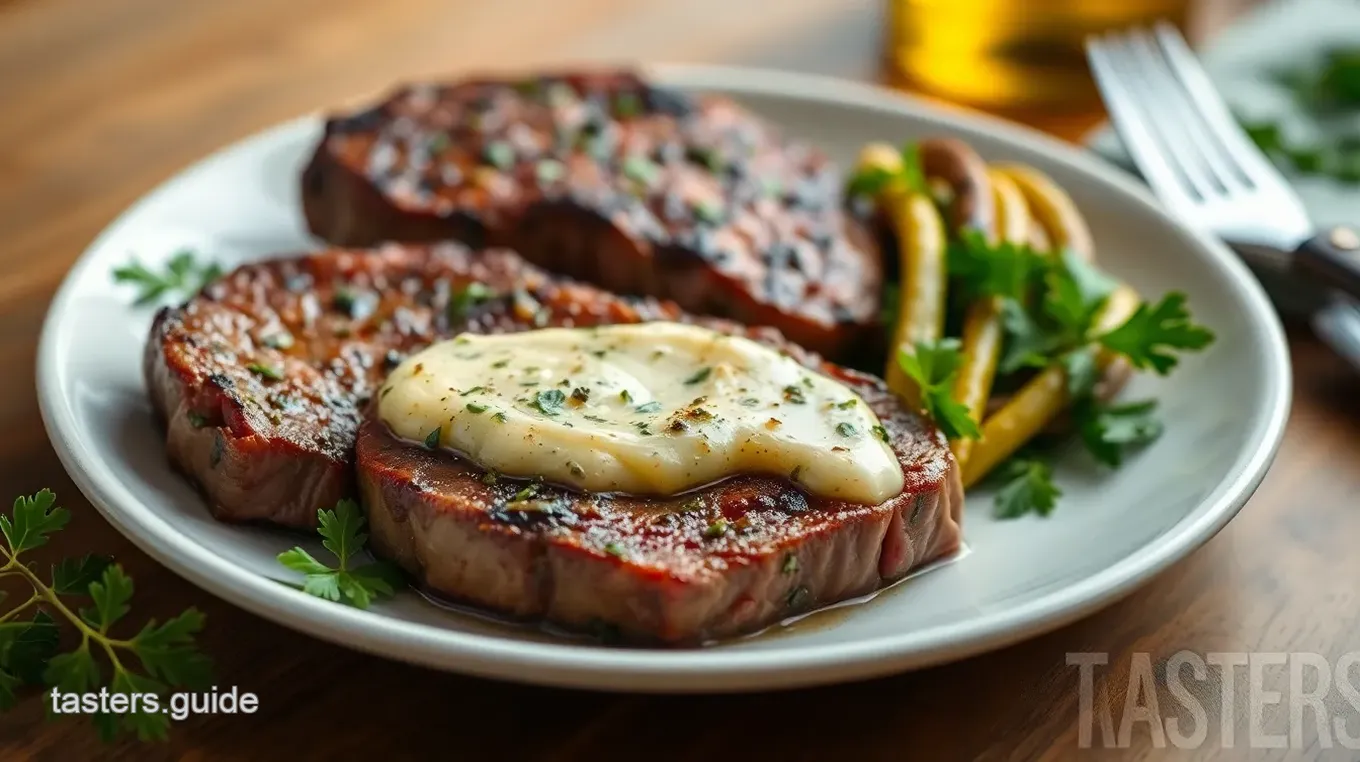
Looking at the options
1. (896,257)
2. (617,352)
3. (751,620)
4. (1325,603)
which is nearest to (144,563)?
(617,352)

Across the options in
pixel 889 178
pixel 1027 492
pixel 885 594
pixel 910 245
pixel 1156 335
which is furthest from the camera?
pixel 889 178

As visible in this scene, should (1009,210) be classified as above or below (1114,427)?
above

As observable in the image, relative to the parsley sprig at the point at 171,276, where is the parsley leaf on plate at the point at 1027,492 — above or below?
below

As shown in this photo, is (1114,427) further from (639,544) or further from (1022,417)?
(639,544)

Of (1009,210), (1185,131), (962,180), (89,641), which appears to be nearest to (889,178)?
(962,180)

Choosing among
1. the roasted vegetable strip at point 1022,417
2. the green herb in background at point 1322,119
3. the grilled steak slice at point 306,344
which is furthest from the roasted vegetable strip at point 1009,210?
the green herb in background at point 1322,119

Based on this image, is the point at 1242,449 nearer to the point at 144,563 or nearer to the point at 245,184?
the point at 144,563

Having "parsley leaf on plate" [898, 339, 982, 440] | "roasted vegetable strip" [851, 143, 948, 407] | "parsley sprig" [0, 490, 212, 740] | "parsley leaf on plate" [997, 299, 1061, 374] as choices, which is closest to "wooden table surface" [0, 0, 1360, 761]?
"parsley sprig" [0, 490, 212, 740]

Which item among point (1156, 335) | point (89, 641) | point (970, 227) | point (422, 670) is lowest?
point (422, 670)

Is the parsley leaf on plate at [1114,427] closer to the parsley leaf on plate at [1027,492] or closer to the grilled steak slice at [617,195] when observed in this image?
the parsley leaf on plate at [1027,492]
